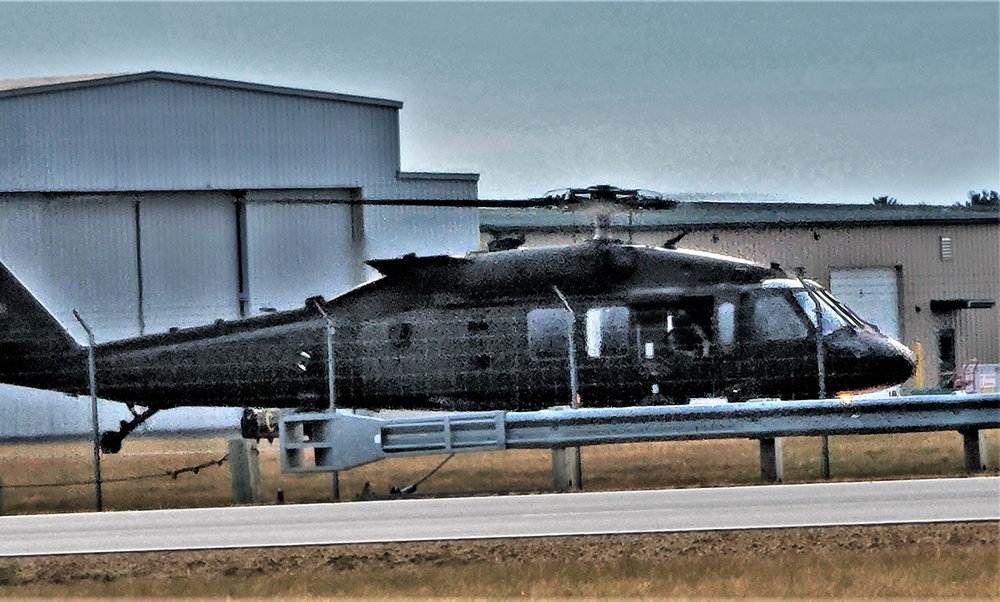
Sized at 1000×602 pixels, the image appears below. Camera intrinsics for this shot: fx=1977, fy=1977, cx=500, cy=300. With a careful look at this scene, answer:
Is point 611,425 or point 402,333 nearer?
point 611,425

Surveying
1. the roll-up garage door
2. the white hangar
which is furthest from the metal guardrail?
the roll-up garage door

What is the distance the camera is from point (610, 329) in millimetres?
21438

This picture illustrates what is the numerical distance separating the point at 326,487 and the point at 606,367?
3302mm

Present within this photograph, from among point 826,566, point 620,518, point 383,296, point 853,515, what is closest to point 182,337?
point 383,296

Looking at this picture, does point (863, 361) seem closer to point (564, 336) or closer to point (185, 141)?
point (564, 336)

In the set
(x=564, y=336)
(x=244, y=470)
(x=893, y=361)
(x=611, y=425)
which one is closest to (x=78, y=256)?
(x=244, y=470)

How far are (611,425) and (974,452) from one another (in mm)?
5854

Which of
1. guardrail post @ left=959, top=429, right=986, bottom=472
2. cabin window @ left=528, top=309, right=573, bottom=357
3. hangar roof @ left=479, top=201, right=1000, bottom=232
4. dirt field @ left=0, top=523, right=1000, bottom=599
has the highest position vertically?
hangar roof @ left=479, top=201, right=1000, bottom=232

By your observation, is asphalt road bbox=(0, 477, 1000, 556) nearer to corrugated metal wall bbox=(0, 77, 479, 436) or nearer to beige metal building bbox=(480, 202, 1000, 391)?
corrugated metal wall bbox=(0, 77, 479, 436)

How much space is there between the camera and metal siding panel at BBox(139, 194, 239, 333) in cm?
3064

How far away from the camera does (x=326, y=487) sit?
21406mm

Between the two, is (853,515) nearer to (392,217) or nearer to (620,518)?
(620,518)

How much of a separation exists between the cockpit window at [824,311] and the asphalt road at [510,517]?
6.12ft

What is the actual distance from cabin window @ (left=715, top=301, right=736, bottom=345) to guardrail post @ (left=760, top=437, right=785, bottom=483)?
1.18 m
